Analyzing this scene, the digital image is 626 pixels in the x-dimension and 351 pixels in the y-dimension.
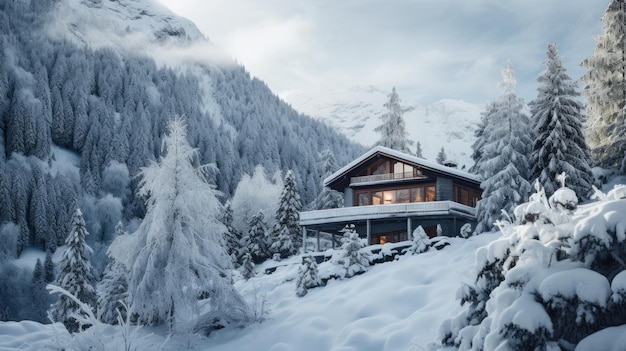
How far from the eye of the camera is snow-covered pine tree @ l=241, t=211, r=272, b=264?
50250mm

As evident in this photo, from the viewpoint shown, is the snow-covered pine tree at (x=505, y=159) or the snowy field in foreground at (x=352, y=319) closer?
the snowy field in foreground at (x=352, y=319)

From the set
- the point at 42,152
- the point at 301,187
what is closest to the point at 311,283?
the point at 301,187

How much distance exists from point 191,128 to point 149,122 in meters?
9.78

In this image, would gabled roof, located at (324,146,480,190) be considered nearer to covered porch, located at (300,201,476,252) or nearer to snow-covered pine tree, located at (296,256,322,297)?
covered porch, located at (300,201,476,252)

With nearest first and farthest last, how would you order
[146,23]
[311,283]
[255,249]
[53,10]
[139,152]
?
[311,283] → [255,249] → [139,152] → [53,10] → [146,23]

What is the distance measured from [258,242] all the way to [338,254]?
21.7 metres

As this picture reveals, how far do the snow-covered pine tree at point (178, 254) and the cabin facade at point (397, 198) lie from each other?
49.4 ft

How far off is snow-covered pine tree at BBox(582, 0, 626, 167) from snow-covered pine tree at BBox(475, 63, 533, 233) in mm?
3935

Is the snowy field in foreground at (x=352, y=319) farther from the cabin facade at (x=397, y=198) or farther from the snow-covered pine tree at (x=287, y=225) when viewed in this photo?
the snow-covered pine tree at (x=287, y=225)

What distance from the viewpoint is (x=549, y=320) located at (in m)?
6.79

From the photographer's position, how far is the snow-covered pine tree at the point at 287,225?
48938mm

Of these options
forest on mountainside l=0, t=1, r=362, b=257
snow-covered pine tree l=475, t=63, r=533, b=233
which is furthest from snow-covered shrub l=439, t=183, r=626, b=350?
forest on mountainside l=0, t=1, r=362, b=257

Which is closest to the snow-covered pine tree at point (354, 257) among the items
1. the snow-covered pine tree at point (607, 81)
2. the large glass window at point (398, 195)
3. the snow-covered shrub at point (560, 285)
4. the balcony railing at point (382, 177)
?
the large glass window at point (398, 195)

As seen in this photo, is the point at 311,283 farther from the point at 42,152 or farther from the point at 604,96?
the point at 42,152
